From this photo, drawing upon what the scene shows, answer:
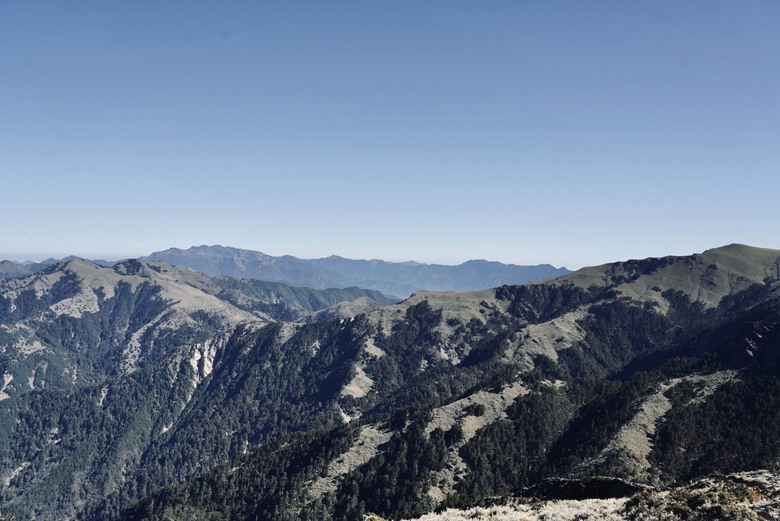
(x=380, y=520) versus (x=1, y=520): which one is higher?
(x=380, y=520)

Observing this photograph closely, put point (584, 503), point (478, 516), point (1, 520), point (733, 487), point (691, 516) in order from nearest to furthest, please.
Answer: point (691, 516), point (733, 487), point (478, 516), point (584, 503), point (1, 520)

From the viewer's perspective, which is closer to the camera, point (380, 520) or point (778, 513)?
point (778, 513)

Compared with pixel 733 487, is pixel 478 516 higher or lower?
lower

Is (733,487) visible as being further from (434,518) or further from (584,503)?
(434,518)

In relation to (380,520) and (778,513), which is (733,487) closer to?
(778,513)

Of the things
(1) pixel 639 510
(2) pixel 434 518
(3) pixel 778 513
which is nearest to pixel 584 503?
(1) pixel 639 510

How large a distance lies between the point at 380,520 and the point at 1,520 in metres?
153

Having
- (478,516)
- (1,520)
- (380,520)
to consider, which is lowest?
(1,520)

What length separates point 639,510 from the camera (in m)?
55.6

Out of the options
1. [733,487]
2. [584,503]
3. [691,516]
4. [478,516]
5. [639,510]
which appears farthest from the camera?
[584,503]

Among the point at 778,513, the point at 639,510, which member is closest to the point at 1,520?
the point at 639,510

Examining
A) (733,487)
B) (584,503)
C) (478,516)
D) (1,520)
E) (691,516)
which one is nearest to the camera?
(691,516)

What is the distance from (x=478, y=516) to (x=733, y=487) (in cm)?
2912

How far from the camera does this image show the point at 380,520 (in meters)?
72.4
